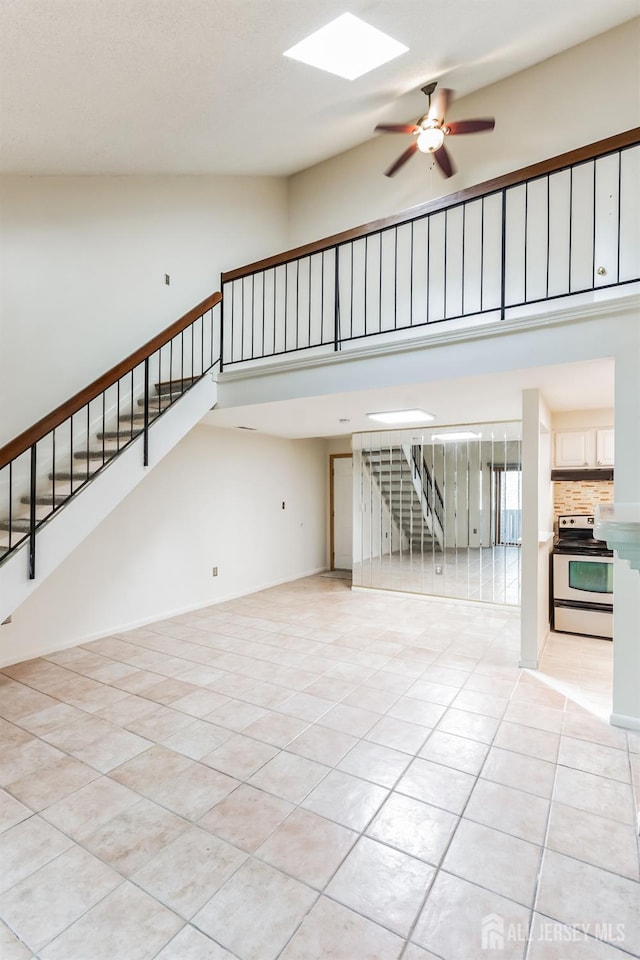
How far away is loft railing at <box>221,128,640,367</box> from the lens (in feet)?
13.3

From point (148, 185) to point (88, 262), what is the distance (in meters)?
1.24

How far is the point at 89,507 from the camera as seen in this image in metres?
3.51

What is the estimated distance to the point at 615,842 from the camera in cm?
197

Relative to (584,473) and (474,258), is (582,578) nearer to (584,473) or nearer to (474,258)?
(584,473)

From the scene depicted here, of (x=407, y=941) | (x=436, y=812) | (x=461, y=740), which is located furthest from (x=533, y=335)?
(x=407, y=941)

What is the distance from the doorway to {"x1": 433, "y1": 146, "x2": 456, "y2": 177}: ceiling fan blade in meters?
4.23

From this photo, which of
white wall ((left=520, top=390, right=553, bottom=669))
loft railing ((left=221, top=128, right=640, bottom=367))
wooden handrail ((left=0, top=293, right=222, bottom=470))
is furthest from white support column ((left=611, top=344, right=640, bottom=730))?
wooden handrail ((left=0, top=293, right=222, bottom=470))

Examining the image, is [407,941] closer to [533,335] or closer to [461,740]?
[461,740]

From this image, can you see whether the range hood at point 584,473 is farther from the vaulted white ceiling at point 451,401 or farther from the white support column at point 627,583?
the white support column at point 627,583

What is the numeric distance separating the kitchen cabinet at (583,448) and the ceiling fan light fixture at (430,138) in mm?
3085

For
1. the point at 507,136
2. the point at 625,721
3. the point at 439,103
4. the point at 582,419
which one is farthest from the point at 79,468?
the point at 507,136

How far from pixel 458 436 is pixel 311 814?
471 centimetres

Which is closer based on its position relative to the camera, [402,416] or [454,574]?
[402,416]

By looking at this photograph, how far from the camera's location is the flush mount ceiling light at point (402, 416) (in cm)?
Answer: 488
